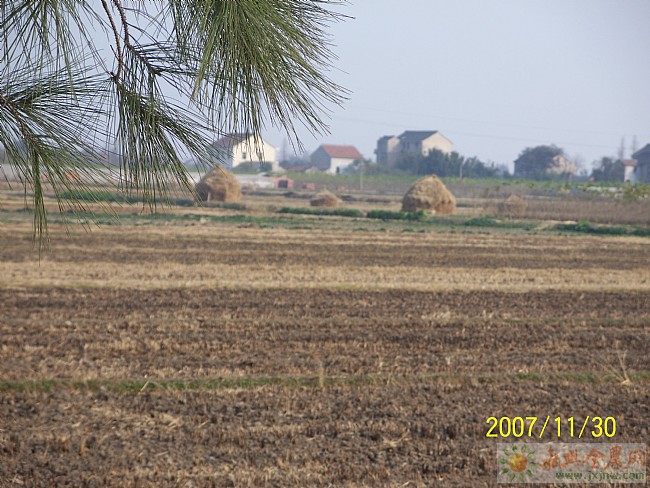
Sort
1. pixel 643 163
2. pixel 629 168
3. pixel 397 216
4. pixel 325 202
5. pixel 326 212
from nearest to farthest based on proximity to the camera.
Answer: pixel 397 216
pixel 326 212
pixel 325 202
pixel 643 163
pixel 629 168

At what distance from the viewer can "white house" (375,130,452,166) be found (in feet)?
364

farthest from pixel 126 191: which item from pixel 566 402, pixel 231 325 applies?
pixel 231 325

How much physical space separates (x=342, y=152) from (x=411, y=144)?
10905 mm

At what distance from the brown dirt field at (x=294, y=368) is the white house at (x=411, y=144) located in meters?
93.2

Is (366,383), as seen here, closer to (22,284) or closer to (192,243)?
(22,284)

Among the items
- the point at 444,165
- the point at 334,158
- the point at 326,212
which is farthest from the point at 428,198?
the point at 334,158

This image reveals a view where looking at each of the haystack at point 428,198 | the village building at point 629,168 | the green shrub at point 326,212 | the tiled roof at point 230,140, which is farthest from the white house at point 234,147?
the village building at point 629,168

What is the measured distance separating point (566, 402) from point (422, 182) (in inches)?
1238

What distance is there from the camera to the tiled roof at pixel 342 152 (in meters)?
114

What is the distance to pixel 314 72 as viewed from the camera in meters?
3.35

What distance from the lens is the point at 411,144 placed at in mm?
113688

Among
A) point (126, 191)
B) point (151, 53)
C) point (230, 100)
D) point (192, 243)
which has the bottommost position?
point (192, 243)

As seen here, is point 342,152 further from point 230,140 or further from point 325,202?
point 230,140

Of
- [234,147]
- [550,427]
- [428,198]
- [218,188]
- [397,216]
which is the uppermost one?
[234,147]
